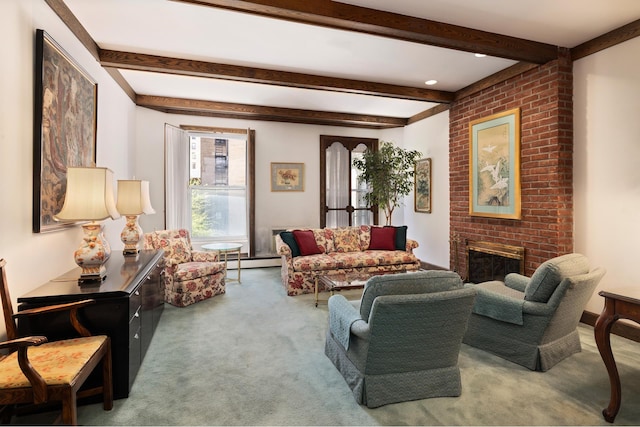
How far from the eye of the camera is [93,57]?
11.5 ft

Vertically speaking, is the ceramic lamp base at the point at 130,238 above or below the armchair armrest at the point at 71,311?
above

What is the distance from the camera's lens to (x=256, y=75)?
13.9 ft

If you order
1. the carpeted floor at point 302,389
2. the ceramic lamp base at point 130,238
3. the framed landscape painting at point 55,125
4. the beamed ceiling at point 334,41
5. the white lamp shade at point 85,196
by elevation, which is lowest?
the carpeted floor at point 302,389

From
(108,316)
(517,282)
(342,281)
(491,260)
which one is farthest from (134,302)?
(491,260)

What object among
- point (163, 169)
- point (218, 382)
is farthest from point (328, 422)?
point (163, 169)

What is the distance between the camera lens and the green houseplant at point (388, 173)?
6.18 metres

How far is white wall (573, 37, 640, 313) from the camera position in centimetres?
315

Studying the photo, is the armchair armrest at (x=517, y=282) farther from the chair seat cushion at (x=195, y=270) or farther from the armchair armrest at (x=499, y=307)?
the chair seat cushion at (x=195, y=270)

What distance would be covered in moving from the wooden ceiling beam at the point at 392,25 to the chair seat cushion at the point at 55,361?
7.89 feet

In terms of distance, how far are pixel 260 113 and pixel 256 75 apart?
1737 millimetres

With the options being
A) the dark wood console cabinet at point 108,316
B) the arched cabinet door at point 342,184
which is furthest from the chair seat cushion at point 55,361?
the arched cabinet door at point 342,184

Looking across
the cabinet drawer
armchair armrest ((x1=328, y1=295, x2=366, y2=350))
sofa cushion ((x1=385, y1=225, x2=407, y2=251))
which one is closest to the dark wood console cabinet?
the cabinet drawer

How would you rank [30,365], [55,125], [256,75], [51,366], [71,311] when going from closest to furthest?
[30,365], [51,366], [71,311], [55,125], [256,75]

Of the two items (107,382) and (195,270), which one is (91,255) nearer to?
(107,382)
